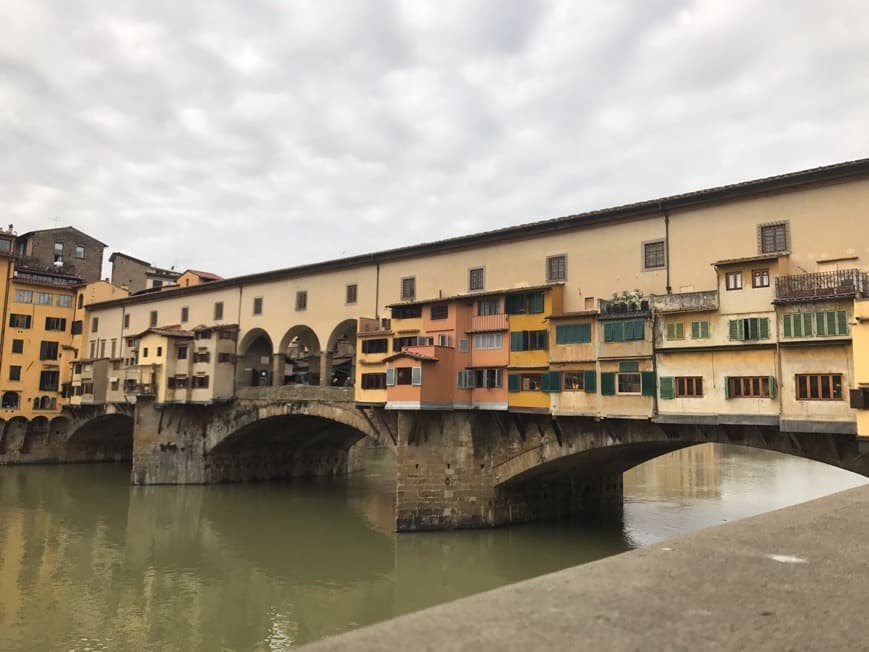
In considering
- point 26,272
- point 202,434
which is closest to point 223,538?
point 202,434

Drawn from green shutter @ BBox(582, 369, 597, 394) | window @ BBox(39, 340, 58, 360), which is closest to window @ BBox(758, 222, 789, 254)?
green shutter @ BBox(582, 369, 597, 394)

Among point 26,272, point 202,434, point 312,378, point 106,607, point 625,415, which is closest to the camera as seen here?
point 106,607

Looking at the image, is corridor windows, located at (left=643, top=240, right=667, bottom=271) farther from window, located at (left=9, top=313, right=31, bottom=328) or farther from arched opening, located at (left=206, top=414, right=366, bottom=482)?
window, located at (left=9, top=313, right=31, bottom=328)

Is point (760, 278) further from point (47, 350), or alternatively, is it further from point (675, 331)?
point (47, 350)

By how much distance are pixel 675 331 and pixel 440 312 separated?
34.4 ft

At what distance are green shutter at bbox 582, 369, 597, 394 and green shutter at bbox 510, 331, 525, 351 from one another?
3.16m

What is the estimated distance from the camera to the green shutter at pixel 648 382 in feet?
72.5

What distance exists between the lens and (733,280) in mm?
20531

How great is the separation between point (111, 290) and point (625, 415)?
5142cm

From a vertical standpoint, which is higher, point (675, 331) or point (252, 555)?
point (675, 331)

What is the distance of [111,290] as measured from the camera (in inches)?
2260

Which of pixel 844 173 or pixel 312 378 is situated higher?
pixel 844 173

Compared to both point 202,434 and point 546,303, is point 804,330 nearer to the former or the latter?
point 546,303

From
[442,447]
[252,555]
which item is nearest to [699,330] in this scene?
[442,447]
